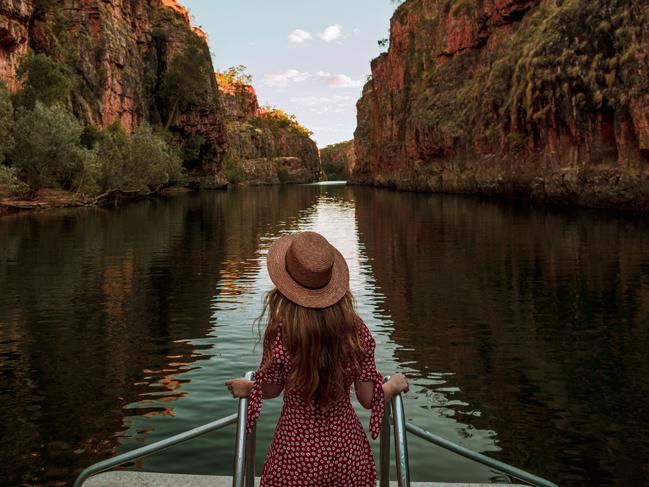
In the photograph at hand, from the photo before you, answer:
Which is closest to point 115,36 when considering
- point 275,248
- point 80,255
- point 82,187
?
point 82,187

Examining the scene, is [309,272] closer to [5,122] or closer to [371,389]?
[371,389]

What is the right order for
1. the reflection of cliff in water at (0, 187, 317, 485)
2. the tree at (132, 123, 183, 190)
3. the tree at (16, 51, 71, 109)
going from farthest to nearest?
1. the tree at (132, 123, 183, 190)
2. the tree at (16, 51, 71, 109)
3. the reflection of cliff in water at (0, 187, 317, 485)

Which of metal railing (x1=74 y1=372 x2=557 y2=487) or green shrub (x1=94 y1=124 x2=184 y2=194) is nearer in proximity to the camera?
metal railing (x1=74 y1=372 x2=557 y2=487)

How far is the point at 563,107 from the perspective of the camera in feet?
159

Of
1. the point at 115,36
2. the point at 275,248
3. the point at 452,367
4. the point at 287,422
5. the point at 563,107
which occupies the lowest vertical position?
the point at 452,367

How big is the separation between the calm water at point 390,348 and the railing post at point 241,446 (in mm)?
4142

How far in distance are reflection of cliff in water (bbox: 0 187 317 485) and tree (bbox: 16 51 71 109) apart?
2654cm

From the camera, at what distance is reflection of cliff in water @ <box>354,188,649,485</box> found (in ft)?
26.8

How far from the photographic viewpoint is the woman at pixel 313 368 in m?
3.46

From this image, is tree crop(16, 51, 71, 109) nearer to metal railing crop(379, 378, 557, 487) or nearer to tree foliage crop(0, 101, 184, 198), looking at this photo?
tree foliage crop(0, 101, 184, 198)

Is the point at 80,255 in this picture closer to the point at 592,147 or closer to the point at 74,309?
the point at 74,309

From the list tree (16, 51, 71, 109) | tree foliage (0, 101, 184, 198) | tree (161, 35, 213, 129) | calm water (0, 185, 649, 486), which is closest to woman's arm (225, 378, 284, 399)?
calm water (0, 185, 649, 486)

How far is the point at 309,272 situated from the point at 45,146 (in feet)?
165

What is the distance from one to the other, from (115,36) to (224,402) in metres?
86.0
